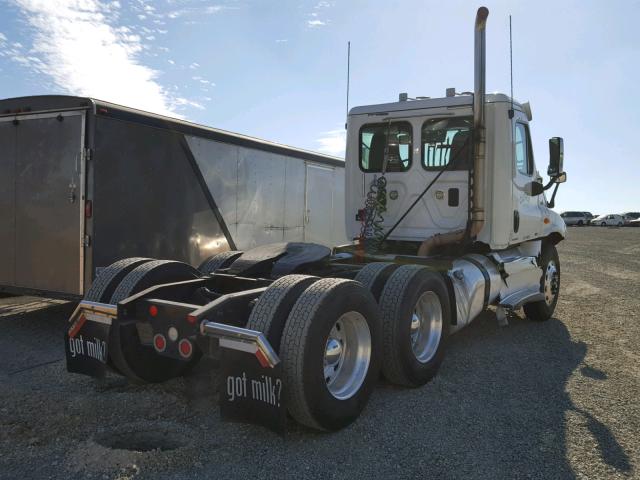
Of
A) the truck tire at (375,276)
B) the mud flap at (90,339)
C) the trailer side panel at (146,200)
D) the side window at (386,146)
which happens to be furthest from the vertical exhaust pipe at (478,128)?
the mud flap at (90,339)

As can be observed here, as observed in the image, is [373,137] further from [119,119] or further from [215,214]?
[119,119]

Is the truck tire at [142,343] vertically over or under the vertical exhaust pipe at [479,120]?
under

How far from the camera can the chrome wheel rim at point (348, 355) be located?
11.7 feet

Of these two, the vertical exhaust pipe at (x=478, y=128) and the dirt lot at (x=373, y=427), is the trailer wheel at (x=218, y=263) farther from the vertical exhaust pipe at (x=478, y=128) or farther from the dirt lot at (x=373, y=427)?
the vertical exhaust pipe at (x=478, y=128)

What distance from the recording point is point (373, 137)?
6.62 m

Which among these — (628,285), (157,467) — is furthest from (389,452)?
(628,285)

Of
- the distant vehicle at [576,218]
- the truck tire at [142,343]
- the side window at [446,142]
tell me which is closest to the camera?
the truck tire at [142,343]

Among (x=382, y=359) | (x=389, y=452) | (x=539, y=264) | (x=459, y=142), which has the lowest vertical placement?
(x=389, y=452)

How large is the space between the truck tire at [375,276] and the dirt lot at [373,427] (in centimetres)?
82

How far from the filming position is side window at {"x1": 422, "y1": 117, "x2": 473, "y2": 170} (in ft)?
19.9

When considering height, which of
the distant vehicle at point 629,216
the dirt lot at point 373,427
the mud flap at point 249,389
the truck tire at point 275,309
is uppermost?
the distant vehicle at point 629,216

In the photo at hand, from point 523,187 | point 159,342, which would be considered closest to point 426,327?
point 159,342

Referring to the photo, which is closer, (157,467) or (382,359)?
(157,467)

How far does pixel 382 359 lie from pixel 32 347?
379 cm
